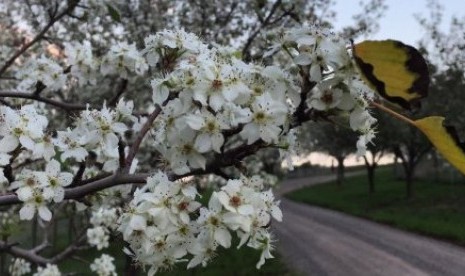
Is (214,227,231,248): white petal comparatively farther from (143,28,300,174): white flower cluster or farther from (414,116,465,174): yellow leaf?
(414,116,465,174): yellow leaf

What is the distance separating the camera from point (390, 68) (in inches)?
43.4

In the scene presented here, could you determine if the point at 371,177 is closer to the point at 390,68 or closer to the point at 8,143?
the point at 8,143

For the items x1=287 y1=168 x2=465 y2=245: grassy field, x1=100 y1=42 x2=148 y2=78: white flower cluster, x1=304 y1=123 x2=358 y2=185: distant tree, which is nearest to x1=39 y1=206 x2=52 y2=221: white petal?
x1=100 y1=42 x2=148 y2=78: white flower cluster

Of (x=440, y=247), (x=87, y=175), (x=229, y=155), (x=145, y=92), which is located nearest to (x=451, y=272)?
(x=440, y=247)

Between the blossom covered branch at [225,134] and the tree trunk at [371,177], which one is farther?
the tree trunk at [371,177]

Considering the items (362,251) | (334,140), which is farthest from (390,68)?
(334,140)

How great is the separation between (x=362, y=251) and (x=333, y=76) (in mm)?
18286

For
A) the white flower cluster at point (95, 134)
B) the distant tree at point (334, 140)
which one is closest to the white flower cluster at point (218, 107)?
the white flower cluster at point (95, 134)

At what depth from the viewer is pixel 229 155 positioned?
1.89m

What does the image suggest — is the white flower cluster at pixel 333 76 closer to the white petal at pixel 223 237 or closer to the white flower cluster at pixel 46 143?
the white petal at pixel 223 237

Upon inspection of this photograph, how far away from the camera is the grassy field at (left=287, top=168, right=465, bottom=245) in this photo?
22513 mm

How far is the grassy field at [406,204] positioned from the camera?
22513 mm

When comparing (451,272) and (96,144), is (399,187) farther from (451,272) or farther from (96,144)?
(96,144)

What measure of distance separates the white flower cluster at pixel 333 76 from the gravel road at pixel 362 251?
1453 cm
